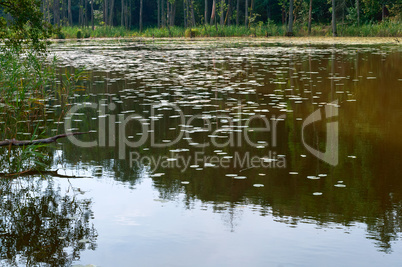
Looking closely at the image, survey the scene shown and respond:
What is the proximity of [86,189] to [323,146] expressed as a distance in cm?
415

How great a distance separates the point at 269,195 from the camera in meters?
7.07

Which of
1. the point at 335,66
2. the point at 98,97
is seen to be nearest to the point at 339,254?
the point at 98,97

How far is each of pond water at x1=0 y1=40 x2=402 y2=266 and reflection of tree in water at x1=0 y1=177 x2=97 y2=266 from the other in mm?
19

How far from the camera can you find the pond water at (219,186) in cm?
545

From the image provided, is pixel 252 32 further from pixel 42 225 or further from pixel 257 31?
pixel 42 225

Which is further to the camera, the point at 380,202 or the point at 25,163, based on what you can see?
the point at 25,163

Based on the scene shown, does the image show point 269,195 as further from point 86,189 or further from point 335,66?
point 335,66

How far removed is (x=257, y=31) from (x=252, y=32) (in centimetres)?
60

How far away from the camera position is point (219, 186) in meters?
7.50

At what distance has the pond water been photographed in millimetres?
5445

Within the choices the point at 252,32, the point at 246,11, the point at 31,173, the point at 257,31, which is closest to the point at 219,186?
the point at 31,173

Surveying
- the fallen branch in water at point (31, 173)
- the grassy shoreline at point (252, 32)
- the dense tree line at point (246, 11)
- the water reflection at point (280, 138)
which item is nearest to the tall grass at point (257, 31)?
the grassy shoreline at point (252, 32)

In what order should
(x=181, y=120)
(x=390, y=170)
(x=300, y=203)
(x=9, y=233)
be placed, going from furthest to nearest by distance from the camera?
(x=181, y=120) → (x=390, y=170) → (x=300, y=203) → (x=9, y=233)

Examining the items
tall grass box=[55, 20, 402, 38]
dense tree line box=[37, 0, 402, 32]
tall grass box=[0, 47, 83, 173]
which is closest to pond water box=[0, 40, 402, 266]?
tall grass box=[0, 47, 83, 173]
